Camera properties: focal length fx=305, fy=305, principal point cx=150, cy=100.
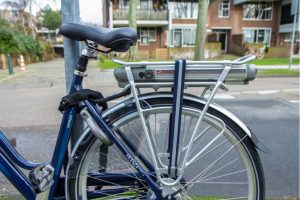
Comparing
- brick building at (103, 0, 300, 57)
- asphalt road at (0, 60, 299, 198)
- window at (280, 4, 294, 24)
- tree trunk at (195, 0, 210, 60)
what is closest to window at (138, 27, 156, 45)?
brick building at (103, 0, 300, 57)

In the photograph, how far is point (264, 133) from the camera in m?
4.89

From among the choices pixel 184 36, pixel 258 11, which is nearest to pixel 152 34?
pixel 184 36

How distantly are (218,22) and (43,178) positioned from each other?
32830mm

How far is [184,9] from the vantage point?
3172cm

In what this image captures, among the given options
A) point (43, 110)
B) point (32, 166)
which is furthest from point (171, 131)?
point (43, 110)

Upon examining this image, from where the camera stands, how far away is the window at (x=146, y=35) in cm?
3147

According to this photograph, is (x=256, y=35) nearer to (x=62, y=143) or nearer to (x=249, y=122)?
(x=249, y=122)

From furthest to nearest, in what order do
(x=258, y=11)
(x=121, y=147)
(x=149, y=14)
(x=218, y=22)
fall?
(x=258, y=11) < (x=218, y=22) < (x=149, y=14) < (x=121, y=147)

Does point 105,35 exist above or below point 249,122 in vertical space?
above

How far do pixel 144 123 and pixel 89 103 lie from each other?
35 centimetres

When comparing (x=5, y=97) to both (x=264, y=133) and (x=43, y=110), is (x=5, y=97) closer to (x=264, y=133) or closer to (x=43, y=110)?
(x=43, y=110)

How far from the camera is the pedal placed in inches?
72.2

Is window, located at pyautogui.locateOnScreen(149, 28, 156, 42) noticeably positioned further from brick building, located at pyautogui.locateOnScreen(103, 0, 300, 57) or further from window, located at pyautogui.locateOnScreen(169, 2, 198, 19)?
window, located at pyautogui.locateOnScreen(169, 2, 198, 19)

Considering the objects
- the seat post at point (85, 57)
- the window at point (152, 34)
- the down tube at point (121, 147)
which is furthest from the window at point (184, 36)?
the down tube at point (121, 147)
